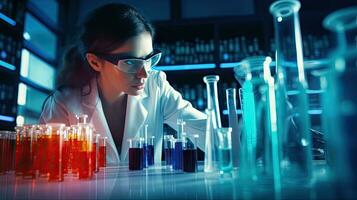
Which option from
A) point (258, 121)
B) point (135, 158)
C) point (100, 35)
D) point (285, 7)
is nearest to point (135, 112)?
point (100, 35)

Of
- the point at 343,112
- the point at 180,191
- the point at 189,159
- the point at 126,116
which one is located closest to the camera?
the point at 343,112

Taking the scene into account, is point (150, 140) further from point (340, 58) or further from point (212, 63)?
point (212, 63)

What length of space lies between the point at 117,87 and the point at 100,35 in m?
0.31

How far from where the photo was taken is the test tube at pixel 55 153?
31.8 inches

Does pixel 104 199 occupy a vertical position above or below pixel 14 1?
below

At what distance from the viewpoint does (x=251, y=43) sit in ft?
8.36

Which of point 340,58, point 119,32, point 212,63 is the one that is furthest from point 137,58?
point 212,63

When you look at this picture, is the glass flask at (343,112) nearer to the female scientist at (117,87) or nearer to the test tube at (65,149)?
the test tube at (65,149)

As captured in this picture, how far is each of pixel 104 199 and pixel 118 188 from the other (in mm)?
128

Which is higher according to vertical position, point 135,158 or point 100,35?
point 100,35

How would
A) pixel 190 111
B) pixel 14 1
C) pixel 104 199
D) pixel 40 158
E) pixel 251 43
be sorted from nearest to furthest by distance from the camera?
pixel 104 199 < pixel 40 158 < pixel 190 111 < pixel 14 1 < pixel 251 43

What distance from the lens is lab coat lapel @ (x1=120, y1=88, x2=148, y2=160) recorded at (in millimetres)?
1657

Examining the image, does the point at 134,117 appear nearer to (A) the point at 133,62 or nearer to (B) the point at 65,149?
(A) the point at 133,62

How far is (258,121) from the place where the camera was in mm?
684
